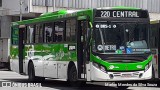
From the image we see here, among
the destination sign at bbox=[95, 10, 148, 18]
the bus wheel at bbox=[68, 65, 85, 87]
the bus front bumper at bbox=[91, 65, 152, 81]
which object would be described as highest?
the destination sign at bbox=[95, 10, 148, 18]

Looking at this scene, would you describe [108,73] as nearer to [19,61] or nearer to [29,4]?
[19,61]

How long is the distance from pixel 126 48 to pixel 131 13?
137 cm

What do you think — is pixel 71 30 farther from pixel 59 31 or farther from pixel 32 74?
pixel 32 74

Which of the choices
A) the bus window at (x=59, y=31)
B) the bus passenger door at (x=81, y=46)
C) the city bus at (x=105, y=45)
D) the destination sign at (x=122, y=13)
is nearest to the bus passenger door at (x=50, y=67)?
the city bus at (x=105, y=45)

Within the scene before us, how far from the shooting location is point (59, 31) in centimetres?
1867

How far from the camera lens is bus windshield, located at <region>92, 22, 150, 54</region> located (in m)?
15.5

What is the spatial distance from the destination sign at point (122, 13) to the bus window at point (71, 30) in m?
1.77

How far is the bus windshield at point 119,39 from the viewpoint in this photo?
611 inches

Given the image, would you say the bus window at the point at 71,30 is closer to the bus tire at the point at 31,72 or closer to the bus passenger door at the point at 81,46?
the bus passenger door at the point at 81,46

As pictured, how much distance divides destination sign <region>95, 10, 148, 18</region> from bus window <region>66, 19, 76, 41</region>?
1.77 metres

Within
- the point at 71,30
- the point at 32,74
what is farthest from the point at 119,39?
the point at 32,74

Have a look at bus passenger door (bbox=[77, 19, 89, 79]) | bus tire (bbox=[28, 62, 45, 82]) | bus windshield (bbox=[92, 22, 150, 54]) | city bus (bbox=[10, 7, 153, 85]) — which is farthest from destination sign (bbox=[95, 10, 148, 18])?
bus tire (bbox=[28, 62, 45, 82])

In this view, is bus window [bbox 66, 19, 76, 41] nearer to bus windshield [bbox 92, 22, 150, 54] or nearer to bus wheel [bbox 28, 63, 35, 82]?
bus windshield [bbox 92, 22, 150, 54]

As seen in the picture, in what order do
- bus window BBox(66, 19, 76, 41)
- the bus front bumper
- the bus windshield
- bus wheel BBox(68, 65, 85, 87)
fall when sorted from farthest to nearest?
1. bus window BBox(66, 19, 76, 41)
2. bus wheel BBox(68, 65, 85, 87)
3. the bus windshield
4. the bus front bumper
